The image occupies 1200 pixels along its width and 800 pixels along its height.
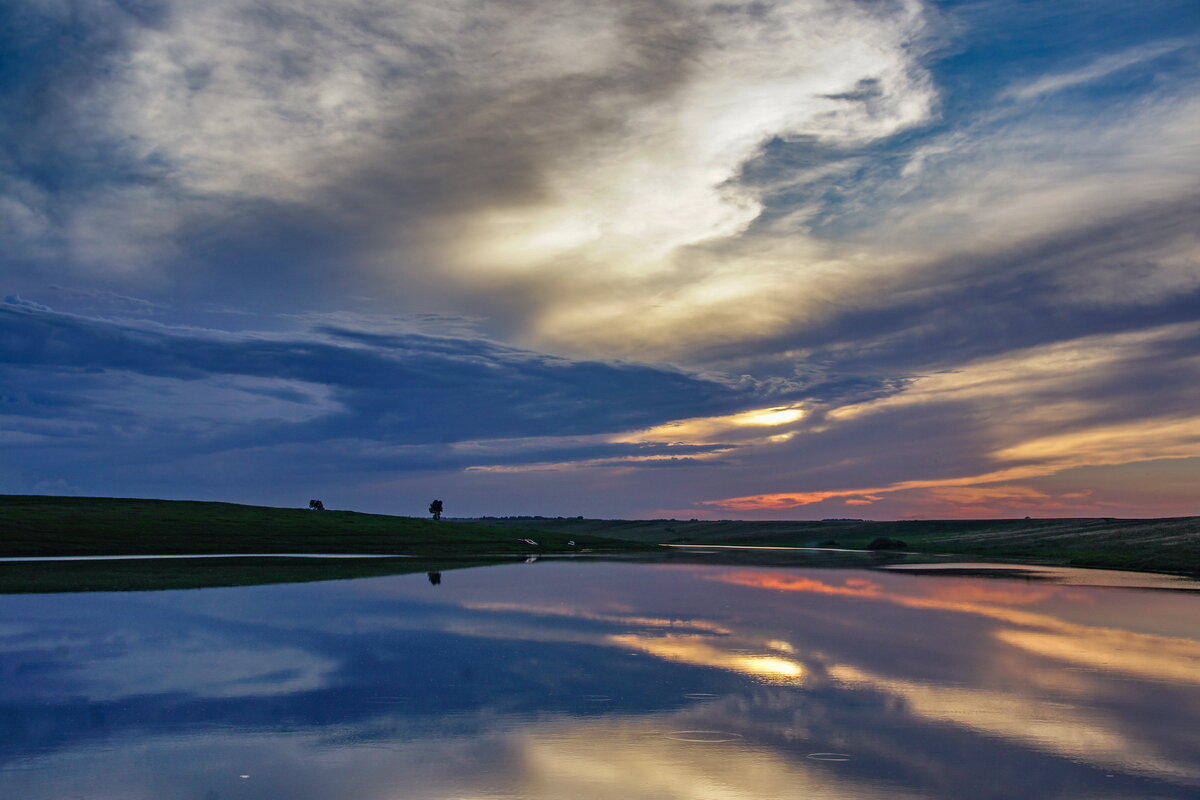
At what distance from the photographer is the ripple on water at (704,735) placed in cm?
1730

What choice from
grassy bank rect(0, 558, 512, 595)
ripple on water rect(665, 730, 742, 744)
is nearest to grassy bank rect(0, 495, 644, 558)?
grassy bank rect(0, 558, 512, 595)

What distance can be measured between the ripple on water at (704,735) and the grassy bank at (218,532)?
7090cm

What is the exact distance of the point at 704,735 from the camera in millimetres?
17594

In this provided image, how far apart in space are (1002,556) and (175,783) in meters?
101

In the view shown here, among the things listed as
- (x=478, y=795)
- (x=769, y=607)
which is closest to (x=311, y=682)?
(x=478, y=795)

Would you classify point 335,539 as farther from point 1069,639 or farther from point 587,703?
point 587,703

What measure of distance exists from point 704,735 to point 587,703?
11.8 ft

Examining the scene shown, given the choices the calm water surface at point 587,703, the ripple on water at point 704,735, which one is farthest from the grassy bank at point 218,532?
the ripple on water at point 704,735

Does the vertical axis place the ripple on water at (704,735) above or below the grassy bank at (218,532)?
below

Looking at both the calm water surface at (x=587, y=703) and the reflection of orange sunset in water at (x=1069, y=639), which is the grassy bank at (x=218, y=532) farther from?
the reflection of orange sunset in water at (x=1069, y=639)

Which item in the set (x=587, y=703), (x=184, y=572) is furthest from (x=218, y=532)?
(x=587, y=703)

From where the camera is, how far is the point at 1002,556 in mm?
100312

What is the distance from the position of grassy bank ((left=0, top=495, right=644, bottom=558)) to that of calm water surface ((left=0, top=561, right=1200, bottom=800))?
43.7 meters

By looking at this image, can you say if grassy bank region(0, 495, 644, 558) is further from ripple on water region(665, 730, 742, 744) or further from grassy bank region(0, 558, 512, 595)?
ripple on water region(665, 730, 742, 744)
